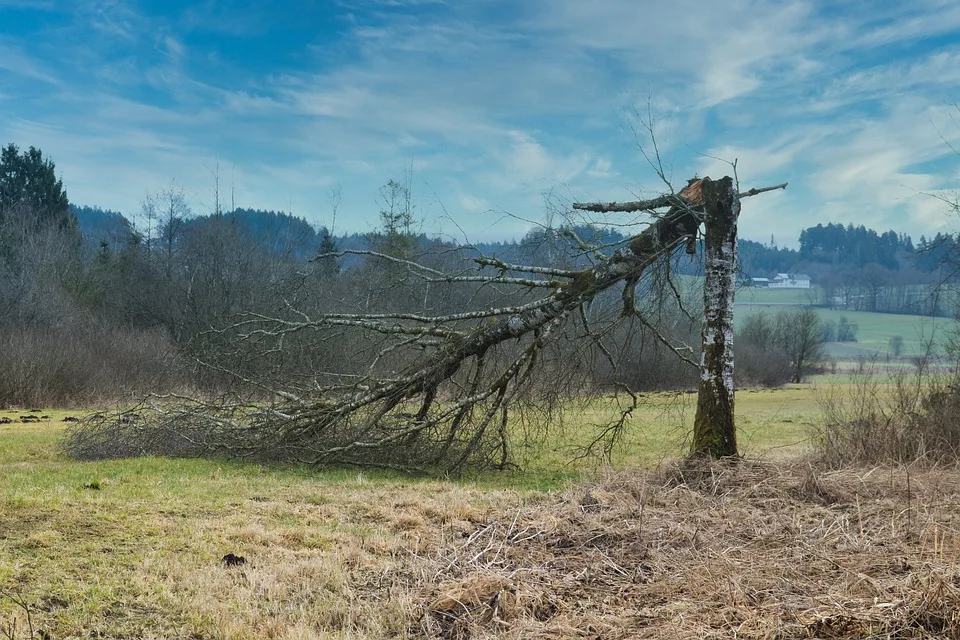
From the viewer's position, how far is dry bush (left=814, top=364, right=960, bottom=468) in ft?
30.1

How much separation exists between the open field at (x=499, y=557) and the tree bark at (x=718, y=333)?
61 cm

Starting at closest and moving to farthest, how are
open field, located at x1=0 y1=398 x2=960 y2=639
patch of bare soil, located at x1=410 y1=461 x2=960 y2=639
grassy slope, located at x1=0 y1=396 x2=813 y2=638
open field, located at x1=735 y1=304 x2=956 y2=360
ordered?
patch of bare soil, located at x1=410 y1=461 x2=960 y2=639 < open field, located at x1=0 y1=398 x2=960 y2=639 < grassy slope, located at x1=0 y1=396 x2=813 y2=638 < open field, located at x1=735 y1=304 x2=956 y2=360

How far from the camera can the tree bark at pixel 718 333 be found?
8734 millimetres

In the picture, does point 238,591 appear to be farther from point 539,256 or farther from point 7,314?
point 7,314

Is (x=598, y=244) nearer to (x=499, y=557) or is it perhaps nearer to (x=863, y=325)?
(x=499, y=557)

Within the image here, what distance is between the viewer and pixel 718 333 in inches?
346

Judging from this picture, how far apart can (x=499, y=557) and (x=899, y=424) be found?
281 inches

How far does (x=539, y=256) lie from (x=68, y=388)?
2008 centimetres

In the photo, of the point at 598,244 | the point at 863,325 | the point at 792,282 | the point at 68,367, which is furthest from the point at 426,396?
the point at 792,282

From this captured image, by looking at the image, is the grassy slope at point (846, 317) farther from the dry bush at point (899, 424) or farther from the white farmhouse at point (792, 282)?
the dry bush at point (899, 424)

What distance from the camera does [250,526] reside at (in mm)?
6145

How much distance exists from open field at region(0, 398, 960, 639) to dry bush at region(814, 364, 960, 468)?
4.73 feet

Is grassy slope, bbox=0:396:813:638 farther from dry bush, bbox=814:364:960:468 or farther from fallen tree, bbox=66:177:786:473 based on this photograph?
dry bush, bbox=814:364:960:468

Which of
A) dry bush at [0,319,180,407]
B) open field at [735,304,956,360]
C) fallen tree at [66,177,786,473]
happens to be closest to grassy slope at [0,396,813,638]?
fallen tree at [66,177,786,473]
